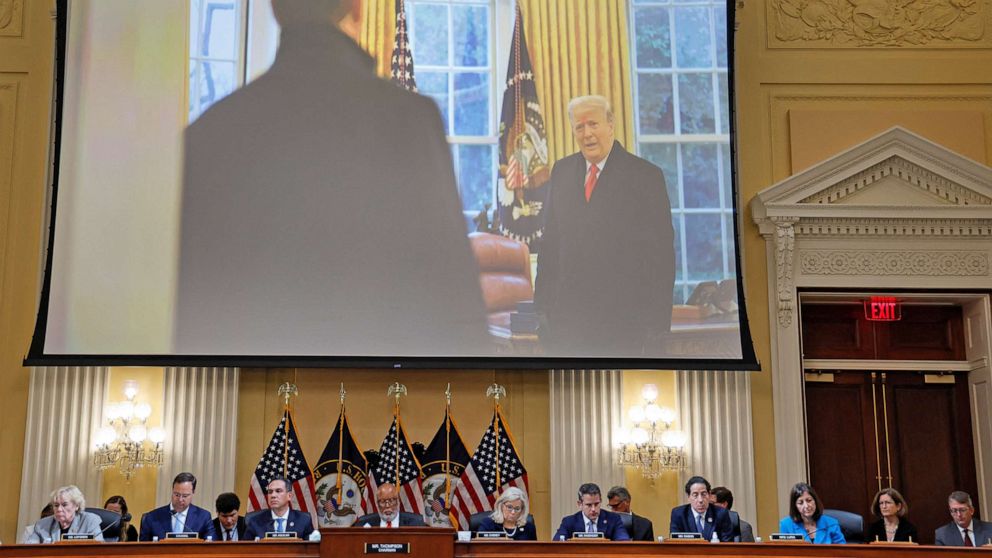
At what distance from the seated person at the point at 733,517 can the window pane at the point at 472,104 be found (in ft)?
11.7

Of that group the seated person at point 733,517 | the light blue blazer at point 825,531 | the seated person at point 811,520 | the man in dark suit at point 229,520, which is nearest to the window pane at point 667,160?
the seated person at point 733,517

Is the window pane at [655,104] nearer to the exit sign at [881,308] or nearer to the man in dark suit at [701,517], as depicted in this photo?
the exit sign at [881,308]

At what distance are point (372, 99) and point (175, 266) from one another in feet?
7.04

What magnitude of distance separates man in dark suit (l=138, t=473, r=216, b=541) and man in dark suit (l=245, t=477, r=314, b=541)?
276 millimetres

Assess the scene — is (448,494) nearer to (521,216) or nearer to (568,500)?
(568,500)

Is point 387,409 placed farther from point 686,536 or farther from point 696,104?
point 696,104

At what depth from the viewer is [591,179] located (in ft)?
33.8

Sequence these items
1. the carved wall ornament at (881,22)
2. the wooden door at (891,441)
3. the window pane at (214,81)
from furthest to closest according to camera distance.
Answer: the carved wall ornament at (881,22) → the wooden door at (891,441) → the window pane at (214,81)

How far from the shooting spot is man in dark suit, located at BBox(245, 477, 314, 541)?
7977mm

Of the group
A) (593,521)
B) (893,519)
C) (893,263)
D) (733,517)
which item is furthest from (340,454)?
(893,263)

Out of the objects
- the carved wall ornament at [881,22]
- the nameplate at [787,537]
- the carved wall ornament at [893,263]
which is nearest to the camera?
the nameplate at [787,537]

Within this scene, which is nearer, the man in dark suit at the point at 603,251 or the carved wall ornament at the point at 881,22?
the man in dark suit at the point at 603,251

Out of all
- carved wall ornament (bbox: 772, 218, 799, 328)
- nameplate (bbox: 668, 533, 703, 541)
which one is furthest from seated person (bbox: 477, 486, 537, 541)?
carved wall ornament (bbox: 772, 218, 799, 328)

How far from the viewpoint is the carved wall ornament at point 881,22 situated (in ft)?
35.9
